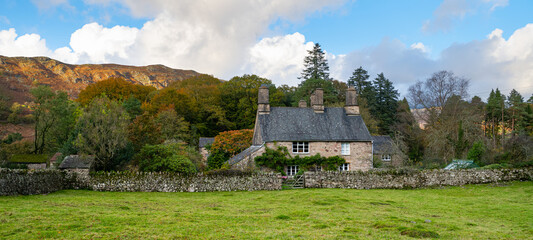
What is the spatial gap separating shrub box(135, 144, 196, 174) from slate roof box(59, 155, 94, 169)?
14.9 ft

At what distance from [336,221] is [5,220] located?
1203 centimetres

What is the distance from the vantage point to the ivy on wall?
35219 mm

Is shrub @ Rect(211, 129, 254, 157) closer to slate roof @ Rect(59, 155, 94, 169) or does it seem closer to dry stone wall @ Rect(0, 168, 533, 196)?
dry stone wall @ Rect(0, 168, 533, 196)

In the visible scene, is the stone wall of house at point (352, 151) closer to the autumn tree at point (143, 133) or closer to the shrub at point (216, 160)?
the shrub at point (216, 160)

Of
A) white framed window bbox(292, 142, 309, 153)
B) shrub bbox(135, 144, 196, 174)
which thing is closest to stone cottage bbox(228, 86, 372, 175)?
white framed window bbox(292, 142, 309, 153)

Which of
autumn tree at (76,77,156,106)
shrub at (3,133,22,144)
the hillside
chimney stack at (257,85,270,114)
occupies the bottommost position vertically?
shrub at (3,133,22,144)

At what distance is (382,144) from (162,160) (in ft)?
113

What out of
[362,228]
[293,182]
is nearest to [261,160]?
[293,182]

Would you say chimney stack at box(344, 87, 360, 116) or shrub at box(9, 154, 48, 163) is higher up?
chimney stack at box(344, 87, 360, 116)

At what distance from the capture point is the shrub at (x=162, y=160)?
29062mm

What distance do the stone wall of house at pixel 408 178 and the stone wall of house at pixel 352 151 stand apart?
265 inches

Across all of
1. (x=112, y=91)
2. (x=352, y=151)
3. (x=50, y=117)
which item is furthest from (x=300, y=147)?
(x=112, y=91)

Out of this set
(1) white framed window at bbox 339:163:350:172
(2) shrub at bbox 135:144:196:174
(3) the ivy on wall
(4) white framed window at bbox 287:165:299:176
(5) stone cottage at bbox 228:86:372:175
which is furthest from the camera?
(1) white framed window at bbox 339:163:350:172

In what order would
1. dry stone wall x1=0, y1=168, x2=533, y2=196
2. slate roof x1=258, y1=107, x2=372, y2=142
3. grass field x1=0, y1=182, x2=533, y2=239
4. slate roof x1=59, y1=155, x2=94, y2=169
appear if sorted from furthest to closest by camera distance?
slate roof x1=258, y1=107, x2=372, y2=142 → slate roof x1=59, y1=155, x2=94, y2=169 → dry stone wall x1=0, y1=168, x2=533, y2=196 → grass field x1=0, y1=182, x2=533, y2=239
